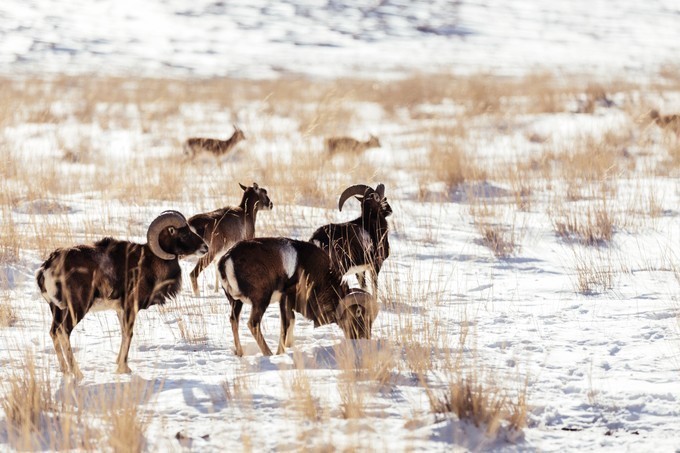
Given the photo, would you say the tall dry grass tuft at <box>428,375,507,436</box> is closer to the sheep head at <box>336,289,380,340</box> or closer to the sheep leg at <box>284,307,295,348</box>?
the sheep head at <box>336,289,380,340</box>

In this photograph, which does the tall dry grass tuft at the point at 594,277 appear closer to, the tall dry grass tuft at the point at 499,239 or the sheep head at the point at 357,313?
the tall dry grass tuft at the point at 499,239

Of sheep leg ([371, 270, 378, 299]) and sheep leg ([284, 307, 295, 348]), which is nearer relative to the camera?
sheep leg ([284, 307, 295, 348])

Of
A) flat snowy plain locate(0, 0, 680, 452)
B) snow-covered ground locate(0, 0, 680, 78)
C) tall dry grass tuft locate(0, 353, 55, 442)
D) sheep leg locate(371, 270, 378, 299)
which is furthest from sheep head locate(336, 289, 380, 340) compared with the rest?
snow-covered ground locate(0, 0, 680, 78)

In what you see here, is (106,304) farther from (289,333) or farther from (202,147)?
(202,147)

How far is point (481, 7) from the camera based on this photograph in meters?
76.8

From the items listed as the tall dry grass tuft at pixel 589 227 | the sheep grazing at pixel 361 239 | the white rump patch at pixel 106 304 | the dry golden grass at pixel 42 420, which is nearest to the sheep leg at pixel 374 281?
the sheep grazing at pixel 361 239

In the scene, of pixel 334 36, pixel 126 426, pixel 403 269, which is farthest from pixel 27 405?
pixel 334 36

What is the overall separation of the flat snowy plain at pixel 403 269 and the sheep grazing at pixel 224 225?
241 mm

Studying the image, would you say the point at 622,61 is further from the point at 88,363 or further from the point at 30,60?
the point at 88,363

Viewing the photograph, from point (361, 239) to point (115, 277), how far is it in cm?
246

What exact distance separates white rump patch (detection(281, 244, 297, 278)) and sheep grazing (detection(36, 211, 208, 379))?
21.0 inches

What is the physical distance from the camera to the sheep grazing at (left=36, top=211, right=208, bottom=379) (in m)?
5.25

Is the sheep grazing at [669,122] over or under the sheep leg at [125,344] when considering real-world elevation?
over

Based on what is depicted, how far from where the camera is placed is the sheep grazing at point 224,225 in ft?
25.7
